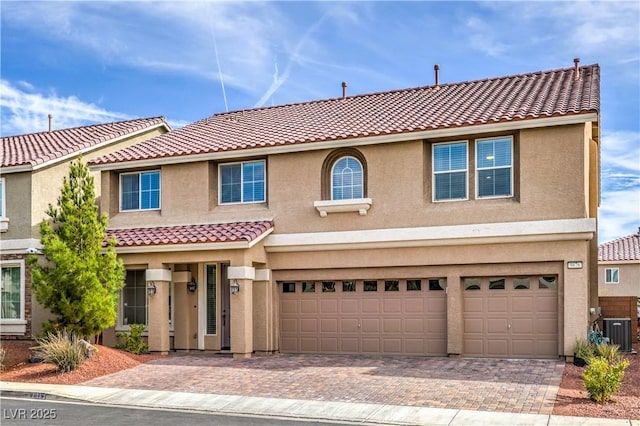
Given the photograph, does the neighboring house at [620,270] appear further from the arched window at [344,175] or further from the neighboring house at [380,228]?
the arched window at [344,175]

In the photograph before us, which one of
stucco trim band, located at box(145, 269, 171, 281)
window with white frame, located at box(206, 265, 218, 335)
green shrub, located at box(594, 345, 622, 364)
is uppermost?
stucco trim band, located at box(145, 269, 171, 281)

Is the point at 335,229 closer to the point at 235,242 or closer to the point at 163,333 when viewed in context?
the point at 235,242

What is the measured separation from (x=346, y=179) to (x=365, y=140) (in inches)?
50.7

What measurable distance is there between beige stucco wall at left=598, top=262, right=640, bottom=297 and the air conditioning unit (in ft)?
91.8

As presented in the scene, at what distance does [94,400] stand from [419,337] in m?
8.69

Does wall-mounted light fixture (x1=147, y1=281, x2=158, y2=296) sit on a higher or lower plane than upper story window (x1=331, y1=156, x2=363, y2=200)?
lower

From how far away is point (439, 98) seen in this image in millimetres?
23750

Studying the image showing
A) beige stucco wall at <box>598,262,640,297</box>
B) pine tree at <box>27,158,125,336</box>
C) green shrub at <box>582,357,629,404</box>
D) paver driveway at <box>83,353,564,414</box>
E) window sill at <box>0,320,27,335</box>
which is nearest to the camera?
green shrub at <box>582,357,629,404</box>

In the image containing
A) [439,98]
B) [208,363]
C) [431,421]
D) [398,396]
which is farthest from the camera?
[439,98]

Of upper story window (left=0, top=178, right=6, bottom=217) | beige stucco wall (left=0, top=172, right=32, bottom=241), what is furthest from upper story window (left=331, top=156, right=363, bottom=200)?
upper story window (left=0, top=178, right=6, bottom=217)

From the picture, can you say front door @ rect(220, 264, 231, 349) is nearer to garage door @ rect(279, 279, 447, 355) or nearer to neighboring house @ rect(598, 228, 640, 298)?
garage door @ rect(279, 279, 447, 355)

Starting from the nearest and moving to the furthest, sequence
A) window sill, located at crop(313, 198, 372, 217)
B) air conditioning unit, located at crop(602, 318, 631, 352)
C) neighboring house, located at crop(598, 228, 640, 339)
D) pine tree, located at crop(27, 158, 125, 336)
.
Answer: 1. pine tree, located at crop(27, 158, 125, 336)
2. air conditioning unit, located at crop(602, 318, 631, 352)
3. window sill, located at crop(313, 198, 372, 217)
4. neighboring house, located at crop(598, 228, 640, 339)

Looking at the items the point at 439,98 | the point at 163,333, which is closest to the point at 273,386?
the point at 163,333

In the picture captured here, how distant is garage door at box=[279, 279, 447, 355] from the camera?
20.2 m
